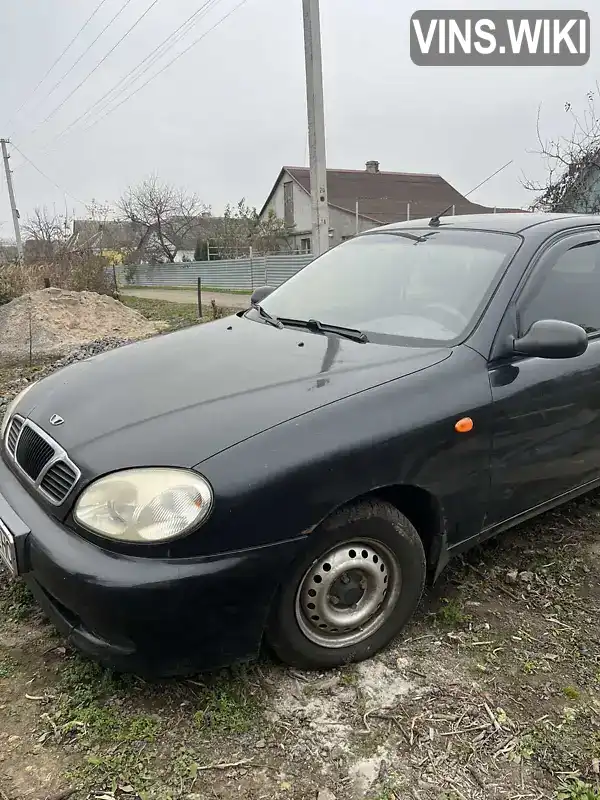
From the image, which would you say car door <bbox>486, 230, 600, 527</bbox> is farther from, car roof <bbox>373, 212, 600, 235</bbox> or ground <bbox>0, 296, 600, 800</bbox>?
ground <bbox>0, 296, 600, 800</bbox>

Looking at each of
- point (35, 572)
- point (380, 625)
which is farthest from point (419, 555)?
point (35, 572)

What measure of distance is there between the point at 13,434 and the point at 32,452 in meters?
0.29

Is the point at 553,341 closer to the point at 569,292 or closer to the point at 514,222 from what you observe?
the point at 569,292

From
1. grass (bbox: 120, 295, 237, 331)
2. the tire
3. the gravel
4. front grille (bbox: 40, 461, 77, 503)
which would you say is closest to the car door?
the tire

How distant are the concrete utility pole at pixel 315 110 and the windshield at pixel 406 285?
6999 millimetres

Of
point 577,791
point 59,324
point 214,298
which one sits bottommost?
point 214,298

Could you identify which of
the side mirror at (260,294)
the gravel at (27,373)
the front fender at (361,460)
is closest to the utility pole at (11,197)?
the gravel at (27,373)

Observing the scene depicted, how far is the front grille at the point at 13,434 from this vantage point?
8.25 feet

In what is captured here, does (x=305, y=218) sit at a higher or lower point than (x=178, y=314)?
higher

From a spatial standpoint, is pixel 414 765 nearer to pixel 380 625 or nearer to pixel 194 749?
pixel 380 625

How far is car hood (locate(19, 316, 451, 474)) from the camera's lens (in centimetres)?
206

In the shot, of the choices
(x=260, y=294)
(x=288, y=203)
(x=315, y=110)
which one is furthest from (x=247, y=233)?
(x=260, y=294)

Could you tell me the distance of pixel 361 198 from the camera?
3547 centimetres

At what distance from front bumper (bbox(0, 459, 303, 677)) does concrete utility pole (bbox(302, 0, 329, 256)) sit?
354 inches
